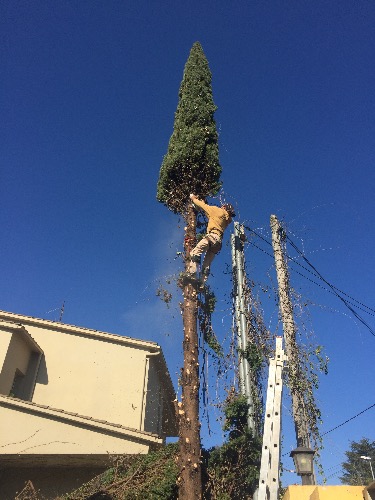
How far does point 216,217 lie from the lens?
10.3 meters

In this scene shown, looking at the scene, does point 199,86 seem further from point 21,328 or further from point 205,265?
point 21,328

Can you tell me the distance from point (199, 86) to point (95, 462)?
1256 cm

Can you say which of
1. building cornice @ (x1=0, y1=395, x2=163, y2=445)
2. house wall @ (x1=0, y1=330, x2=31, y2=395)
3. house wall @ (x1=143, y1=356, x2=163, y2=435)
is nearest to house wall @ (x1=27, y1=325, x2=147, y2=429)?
house wall @ (x1=143, y1=356, x2=163, y2=435)

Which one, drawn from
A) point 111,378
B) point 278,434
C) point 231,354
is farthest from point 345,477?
point 278,434

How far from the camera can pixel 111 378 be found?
1700 centimetres

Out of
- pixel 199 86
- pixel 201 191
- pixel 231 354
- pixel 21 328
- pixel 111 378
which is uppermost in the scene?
pixel 199 86

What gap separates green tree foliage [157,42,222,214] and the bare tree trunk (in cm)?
355

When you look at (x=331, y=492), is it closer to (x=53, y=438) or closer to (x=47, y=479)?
(x=53, y=438)

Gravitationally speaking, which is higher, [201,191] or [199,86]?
[199,86]

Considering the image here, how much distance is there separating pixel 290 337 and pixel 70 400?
9986 millimetres

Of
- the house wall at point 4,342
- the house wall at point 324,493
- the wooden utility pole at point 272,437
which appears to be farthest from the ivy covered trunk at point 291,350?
the house wall at point 4,342

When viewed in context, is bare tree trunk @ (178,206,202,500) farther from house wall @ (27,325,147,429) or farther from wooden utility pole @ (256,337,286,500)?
house wall @ (27,325,147,429)

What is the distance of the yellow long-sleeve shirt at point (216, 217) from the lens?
10.2 metres

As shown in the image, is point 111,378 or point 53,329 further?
point 53,329
